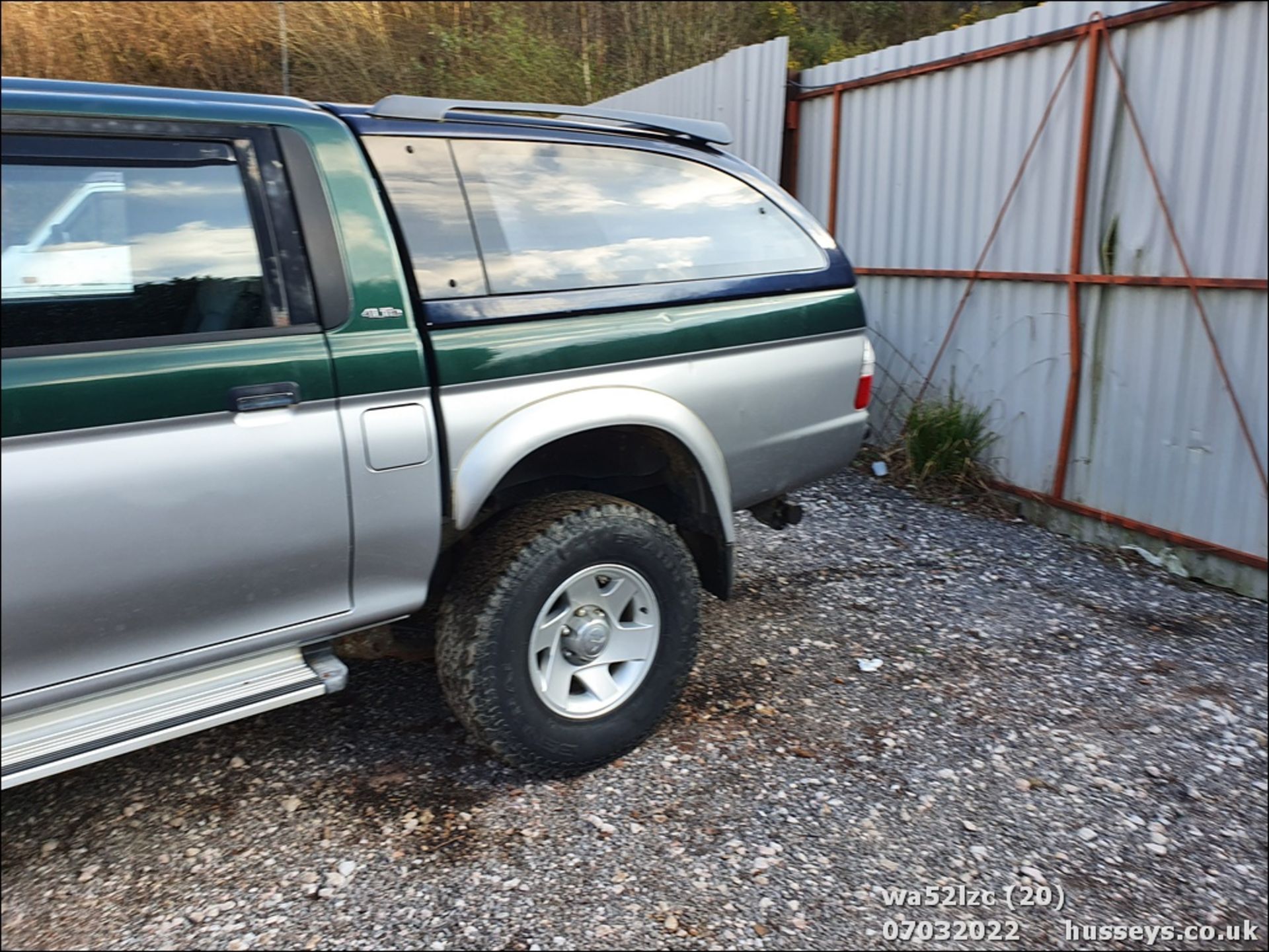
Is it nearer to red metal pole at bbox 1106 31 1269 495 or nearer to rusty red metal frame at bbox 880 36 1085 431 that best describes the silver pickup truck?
red metal pole at bbox 1106 31 1269 495

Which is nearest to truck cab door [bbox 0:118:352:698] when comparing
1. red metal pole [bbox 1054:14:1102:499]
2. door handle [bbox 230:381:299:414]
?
door handle [bbox 230:381:299:414]

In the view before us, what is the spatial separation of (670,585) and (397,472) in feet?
3.30

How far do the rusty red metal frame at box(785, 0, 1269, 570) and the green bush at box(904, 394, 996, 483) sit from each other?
25 cm

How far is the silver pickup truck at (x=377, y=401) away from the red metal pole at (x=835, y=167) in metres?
3.61

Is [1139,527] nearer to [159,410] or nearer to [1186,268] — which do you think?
[1186,268]

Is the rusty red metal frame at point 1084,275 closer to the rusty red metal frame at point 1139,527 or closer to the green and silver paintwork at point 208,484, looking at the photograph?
the rusty red metal frame at point 1139,527

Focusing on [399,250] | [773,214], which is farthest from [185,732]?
[773,214]

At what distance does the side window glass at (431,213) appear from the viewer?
2.78 m

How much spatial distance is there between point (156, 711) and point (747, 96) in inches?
261

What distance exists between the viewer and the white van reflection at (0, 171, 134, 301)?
2195 mm

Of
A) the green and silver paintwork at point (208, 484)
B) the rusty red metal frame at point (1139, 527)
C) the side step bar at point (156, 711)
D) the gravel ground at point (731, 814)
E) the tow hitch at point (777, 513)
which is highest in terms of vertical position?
the green and silver paintwork at point (208, 484)

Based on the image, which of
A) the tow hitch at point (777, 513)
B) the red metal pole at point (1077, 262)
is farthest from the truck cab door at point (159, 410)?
the red metal pole at point (1077, 262)

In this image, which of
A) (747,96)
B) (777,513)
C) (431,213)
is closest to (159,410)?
(431,213)

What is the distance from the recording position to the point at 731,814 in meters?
2.95
